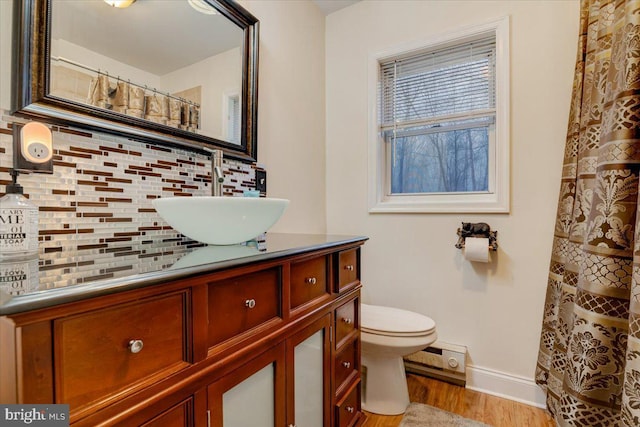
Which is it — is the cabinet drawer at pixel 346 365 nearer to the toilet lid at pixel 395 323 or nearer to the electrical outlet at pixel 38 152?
the toilet lid at pixel 395 323

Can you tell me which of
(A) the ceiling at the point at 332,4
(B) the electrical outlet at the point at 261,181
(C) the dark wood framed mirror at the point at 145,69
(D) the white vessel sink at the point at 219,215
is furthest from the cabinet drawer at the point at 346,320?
(A) the ceiling at the point at 332,4

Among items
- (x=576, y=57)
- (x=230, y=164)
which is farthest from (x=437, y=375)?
(x=576, y=57)

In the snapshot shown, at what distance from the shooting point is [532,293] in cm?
167

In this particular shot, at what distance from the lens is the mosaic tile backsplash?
712mm

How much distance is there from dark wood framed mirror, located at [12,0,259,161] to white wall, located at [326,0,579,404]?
2.78ft

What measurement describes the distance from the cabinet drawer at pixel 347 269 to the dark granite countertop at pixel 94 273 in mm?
438

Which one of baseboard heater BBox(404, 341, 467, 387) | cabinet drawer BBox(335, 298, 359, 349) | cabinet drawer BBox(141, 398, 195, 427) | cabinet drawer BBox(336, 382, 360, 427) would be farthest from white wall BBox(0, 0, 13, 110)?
baseboard heater BBox(404, 341, 467, 387)

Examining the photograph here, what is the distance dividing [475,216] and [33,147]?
191cm

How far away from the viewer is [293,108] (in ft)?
6.35

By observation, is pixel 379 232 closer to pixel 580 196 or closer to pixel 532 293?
pixel 532 293

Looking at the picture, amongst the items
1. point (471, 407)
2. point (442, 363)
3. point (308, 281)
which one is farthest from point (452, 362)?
point (308, 281)

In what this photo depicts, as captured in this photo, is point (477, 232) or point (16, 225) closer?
point (16, 225)

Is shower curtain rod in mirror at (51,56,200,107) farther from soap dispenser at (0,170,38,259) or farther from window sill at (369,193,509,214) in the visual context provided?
window sill at (369,193,509,214)

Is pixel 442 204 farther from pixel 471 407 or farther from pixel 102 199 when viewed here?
pixel 102 199
